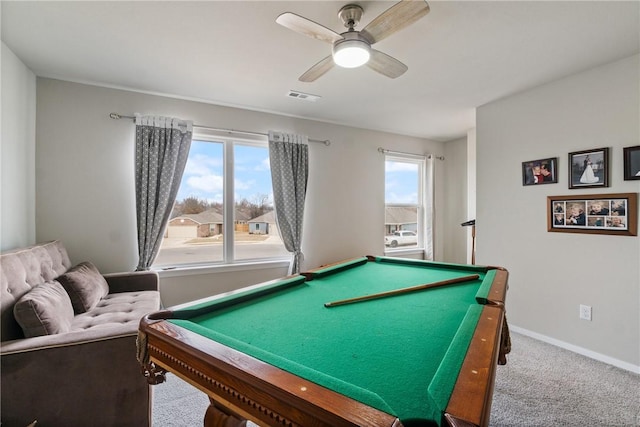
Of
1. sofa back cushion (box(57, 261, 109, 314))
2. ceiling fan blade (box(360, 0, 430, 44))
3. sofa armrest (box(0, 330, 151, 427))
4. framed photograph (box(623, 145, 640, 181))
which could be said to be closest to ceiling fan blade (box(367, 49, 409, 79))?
ceiling fan blade (box(360, 0, 430, 44))

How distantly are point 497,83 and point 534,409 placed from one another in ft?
8.63

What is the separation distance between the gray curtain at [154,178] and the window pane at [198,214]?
206 mm

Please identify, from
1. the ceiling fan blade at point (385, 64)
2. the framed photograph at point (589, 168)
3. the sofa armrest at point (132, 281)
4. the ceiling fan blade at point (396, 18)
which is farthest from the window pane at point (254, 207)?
the framed photograph at point (589, 168)

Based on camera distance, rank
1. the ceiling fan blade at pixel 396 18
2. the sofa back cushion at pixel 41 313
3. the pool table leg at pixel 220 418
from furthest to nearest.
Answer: the sofa back cushion at pixel 41 313 < the ceiling fan blade at pixel 396 18 < the pool table leg at pixel 220 418

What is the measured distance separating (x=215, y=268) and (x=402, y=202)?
9.88 feet

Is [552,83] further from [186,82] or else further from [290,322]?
[186,82]

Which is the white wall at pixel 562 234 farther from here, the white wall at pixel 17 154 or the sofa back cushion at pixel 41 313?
the white wall at pixel 17 154

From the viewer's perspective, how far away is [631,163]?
7.21ft

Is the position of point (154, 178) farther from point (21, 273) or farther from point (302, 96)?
point (302, 96)

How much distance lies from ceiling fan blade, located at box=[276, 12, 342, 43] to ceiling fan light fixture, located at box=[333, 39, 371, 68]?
48mm

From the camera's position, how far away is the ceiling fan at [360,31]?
1.40m

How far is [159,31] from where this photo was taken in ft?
6.33

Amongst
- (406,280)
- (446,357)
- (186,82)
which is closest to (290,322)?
(446,357)

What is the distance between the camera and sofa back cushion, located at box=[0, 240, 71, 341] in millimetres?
1518
